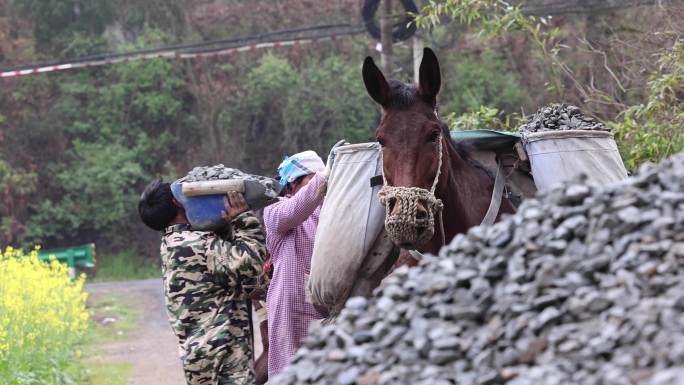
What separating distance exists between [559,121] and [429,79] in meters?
0.98

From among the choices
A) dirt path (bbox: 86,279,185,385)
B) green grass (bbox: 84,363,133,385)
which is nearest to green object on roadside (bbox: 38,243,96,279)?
dirt path (bbox: 86,279,185,385)

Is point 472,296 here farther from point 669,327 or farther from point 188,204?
point 188,204

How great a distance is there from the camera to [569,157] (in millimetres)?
6844

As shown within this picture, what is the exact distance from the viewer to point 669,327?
3322 mm

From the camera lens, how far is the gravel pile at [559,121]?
7.21 meters

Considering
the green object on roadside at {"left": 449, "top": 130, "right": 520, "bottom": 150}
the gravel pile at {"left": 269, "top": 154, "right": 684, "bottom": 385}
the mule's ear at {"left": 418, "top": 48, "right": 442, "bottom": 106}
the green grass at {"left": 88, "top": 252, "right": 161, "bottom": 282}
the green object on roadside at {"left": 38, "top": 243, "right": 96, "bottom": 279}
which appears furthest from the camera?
the green grass at {"left": 88, "top": 252, "right": 161, "bottom": 282}

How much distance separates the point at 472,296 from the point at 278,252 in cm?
383

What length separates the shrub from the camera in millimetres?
10031

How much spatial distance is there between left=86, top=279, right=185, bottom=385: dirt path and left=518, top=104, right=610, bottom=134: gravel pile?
19.3 feet

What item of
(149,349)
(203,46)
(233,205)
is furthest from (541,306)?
(203,46)

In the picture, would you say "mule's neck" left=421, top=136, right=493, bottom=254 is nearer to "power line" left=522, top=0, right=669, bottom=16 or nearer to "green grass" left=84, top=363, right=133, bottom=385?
"green grass" left=84, top=363, right=133, bottom=385

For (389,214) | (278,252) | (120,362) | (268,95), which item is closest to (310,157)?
(278,252)

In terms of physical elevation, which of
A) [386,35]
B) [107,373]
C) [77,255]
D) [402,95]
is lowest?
[77,255]

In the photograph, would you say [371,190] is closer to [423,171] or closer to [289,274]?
[423,171]
